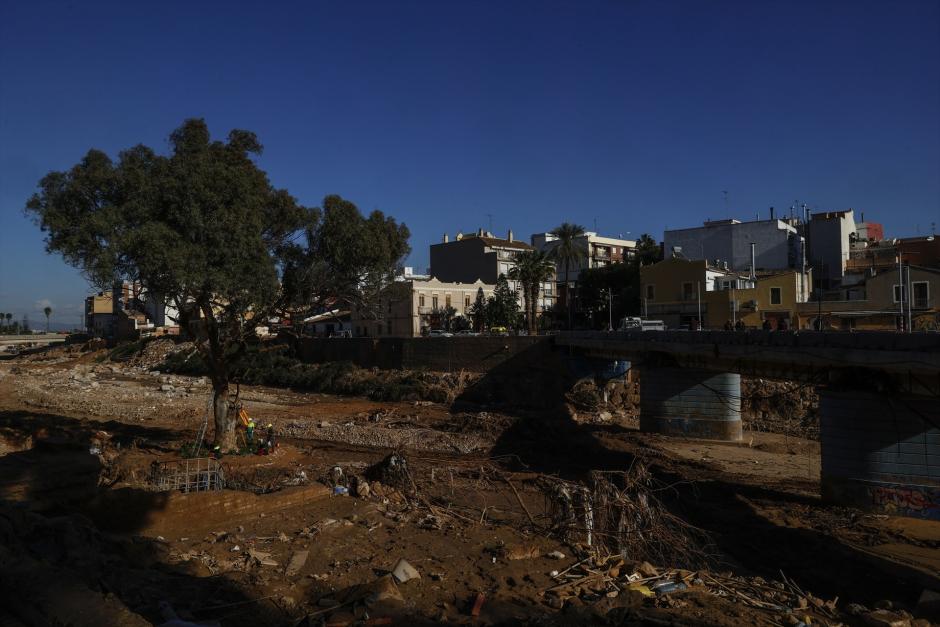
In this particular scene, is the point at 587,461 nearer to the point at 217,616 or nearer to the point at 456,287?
the point at 217,616

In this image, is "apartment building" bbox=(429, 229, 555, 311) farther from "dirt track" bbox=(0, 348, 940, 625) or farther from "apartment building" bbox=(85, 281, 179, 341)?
"dirt track" bbox=(0, 348, 940, 625)

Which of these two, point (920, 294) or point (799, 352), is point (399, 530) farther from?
point (920, 294)

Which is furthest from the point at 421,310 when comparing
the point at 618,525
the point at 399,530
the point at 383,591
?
the point at 383,591

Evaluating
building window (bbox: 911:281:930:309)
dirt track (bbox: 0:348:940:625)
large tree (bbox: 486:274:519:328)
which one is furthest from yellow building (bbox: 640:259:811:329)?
dirt track (bbox: 0:348:940:625)

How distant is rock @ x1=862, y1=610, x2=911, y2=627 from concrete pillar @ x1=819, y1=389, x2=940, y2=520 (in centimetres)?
939

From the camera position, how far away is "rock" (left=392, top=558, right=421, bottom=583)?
939 centimetres

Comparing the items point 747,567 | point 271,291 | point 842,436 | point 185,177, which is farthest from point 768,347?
point 185,177

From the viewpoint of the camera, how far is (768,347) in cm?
2212

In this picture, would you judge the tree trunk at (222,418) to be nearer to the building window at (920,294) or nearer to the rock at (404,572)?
the rock at (404,572)

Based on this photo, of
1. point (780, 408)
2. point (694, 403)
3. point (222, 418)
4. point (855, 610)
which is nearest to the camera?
point (855, 610)

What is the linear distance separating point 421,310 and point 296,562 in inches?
2072

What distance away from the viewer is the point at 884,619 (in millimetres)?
9391

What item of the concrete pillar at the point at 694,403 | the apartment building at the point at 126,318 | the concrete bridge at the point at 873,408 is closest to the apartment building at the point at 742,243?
the concrete pillar at the point at 694,403

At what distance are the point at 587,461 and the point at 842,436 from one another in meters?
9.49
